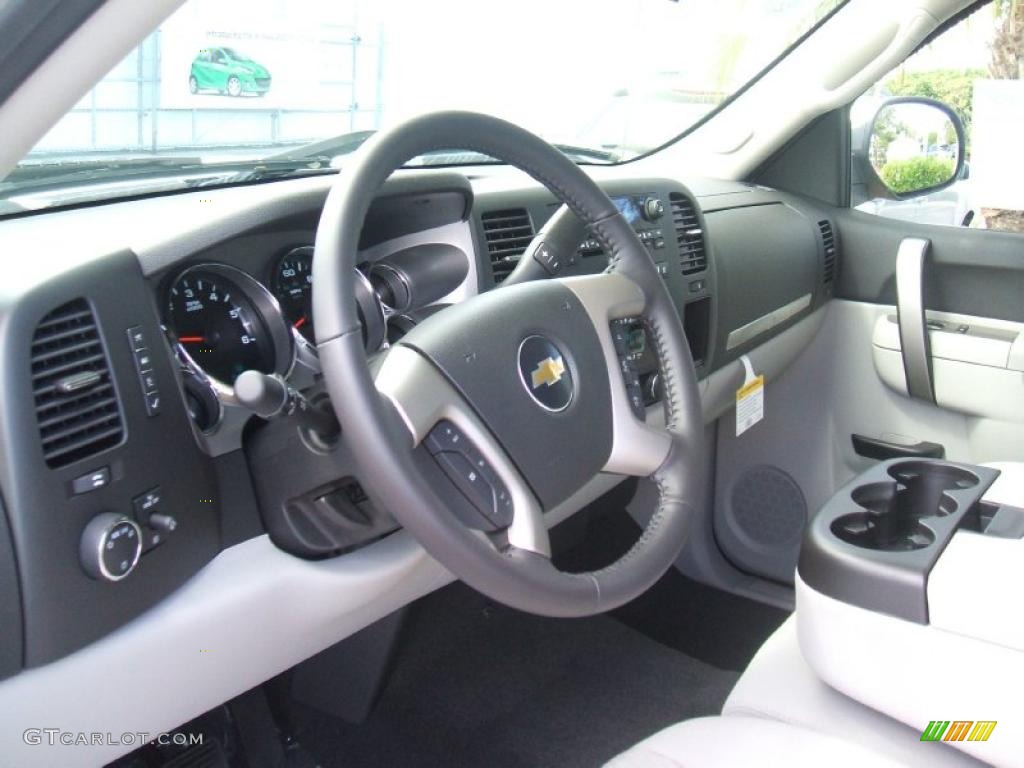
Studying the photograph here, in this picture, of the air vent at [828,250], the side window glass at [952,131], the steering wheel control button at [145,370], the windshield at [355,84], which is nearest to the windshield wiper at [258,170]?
the windshield at [355,84]

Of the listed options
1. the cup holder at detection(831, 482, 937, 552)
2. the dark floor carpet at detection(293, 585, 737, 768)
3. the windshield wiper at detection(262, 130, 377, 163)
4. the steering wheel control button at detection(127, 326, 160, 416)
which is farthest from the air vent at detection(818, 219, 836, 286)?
the steering wheel control button at detection(127, 326, 160, 416)

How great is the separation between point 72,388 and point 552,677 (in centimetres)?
150

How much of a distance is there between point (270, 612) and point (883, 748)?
30.3 inches

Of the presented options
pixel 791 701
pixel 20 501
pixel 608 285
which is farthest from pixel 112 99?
pixel 791 701

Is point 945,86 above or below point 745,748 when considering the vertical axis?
above

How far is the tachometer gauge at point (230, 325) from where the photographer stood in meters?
1.26

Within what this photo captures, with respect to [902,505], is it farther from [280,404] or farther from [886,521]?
[280,404]

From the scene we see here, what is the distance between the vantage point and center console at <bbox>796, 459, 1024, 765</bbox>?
1.13m

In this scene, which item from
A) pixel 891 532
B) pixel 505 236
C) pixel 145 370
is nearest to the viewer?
pixel 145 370

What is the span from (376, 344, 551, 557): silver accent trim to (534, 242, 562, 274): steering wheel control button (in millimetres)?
360

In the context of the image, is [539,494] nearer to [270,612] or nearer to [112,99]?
[270,612]

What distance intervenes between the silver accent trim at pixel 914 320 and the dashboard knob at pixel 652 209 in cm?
77

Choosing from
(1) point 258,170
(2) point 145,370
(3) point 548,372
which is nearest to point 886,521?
(3) point 548,372

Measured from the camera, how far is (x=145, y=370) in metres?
1.12
